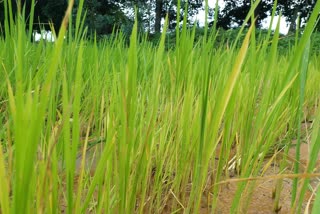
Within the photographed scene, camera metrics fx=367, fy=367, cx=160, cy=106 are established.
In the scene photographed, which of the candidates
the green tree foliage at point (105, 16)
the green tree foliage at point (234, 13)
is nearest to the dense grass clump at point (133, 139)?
the green tree foliage at point (105, 16)

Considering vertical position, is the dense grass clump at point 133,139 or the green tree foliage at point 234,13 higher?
the green tree foliage at point 234,13

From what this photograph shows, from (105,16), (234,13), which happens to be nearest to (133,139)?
(105,16)

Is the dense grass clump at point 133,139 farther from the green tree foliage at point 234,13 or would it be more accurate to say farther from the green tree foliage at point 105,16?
the green tree foliage at point 234,13

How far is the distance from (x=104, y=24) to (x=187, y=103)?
9483 millimetres

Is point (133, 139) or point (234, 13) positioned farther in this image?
point (234, 13)

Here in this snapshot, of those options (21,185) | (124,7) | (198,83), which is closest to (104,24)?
(124,7)

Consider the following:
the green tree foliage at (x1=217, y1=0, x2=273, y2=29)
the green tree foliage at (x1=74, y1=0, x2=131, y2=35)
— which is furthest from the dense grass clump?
the green tree foliage at (x1=217, y1=0, x2=273, y2=29)

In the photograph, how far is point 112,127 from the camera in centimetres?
49

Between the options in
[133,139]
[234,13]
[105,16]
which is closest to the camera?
[133,139]

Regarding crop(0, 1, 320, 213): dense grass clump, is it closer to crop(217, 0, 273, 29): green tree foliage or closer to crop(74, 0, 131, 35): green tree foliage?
crop(74, 0, 131, 35): green tree foliage

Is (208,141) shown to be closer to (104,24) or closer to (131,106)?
(131,106)

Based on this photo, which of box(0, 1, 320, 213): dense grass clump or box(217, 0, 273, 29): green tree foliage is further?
box(217, 0, 273, 29): green tree foliage

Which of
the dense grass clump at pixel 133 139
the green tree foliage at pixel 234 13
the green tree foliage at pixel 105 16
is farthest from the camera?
the green tree foliage at pixel 234 13

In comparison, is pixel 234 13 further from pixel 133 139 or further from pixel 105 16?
pixel 133 139
